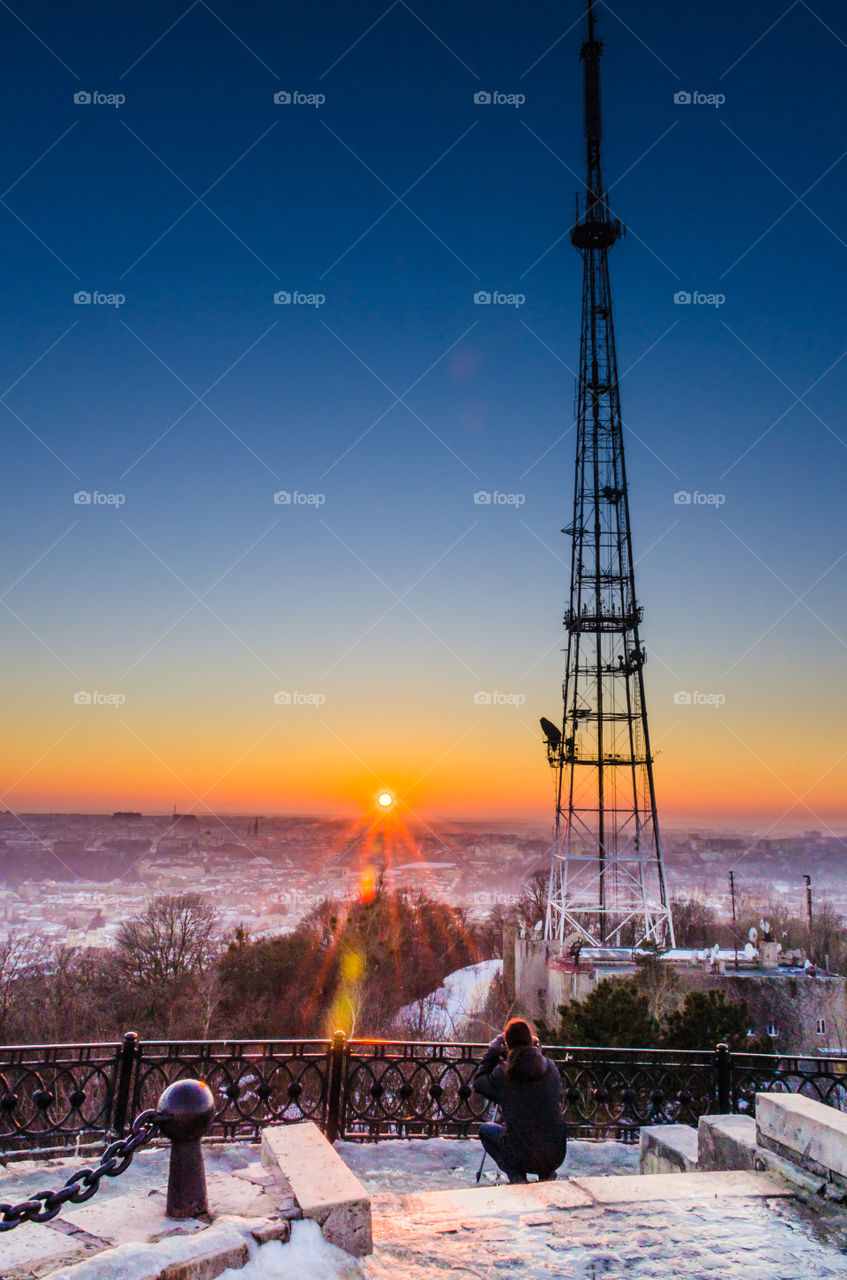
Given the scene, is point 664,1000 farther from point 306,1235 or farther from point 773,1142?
point 306,1235

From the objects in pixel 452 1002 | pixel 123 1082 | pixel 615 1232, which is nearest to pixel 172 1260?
pixel 615 1232

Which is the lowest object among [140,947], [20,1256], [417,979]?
[417,979]

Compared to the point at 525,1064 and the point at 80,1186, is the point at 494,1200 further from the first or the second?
the point at 80,1186

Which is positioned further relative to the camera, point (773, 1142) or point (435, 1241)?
point (773, 1142)

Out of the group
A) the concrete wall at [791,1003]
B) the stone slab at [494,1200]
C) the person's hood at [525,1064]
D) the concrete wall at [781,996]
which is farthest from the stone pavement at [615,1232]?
the concrete wall at [791,1003]

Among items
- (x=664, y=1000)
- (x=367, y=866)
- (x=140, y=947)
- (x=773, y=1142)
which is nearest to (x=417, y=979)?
(x=367, y=866)

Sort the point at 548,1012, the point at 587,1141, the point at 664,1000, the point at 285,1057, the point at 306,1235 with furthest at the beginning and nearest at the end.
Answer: the point at 548,1012, the point at 664,1000, the point at 587,1141, the point at 285,1057, the point at 306,1235
